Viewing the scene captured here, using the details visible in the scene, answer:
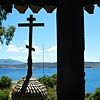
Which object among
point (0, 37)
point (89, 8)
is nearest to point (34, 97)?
point (89, 8)

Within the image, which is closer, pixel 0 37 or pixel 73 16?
pixel 73 16

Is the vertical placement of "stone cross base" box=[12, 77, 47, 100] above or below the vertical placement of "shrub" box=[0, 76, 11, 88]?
above

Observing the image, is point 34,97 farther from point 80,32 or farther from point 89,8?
point 80,32

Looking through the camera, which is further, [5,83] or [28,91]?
[5,83]

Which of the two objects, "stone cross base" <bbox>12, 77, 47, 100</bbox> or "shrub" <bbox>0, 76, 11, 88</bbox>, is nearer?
"stone cross base" <bbox>12, 77, 47, 100</bbox>

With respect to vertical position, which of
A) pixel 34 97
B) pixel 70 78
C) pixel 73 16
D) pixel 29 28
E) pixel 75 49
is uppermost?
pixel 29 28

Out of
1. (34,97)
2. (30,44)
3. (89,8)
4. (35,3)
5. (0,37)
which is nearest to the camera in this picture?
(35,3)

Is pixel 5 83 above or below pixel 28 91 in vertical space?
below

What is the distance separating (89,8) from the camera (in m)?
3.51

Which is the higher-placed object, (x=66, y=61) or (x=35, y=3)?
(x=35, y=3)

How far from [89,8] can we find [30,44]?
740cm

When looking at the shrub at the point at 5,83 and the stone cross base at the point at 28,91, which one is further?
the shrub at the point at 5,83

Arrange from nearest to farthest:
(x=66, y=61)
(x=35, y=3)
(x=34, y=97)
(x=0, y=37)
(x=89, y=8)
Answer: (x=66, y=61) < (x=35, y=3) < (x=89, y=8) < (x=34, y=97) < (x=0, y=37)

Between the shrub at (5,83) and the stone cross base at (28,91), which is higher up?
the stone cross base at (28,91)
